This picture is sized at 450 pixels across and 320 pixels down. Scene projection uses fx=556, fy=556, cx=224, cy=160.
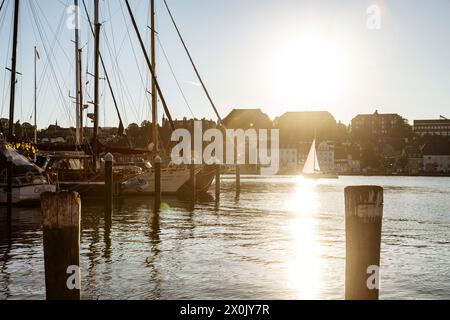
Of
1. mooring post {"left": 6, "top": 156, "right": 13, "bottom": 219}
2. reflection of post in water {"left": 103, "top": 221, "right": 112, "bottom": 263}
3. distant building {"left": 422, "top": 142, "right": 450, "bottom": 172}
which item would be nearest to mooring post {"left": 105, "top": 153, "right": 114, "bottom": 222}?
reflection of post in water {"left": 103, "top": 221, "right": 112, "bottom": 263}

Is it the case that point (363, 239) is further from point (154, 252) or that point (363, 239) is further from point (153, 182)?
point (153, 182)

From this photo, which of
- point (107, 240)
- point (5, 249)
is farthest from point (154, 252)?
point (5, 249)

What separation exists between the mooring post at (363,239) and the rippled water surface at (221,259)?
148 inches

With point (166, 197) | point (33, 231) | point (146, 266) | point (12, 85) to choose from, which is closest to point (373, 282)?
point (146, 266)

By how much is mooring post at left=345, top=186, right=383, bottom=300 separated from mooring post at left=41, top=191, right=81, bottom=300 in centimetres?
408

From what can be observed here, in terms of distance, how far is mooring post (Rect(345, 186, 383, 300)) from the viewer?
8.17 meters

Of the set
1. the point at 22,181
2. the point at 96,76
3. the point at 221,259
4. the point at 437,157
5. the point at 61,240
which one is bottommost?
the point at 221,259

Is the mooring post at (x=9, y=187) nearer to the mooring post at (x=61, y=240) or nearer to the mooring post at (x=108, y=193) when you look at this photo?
the mooring post at (x=108, y=193)

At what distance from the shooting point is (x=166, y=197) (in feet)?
153

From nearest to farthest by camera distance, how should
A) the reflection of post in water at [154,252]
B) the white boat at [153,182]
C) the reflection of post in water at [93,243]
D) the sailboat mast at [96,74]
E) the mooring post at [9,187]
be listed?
the reflection of post in water at [154,252], the reflection of post in water at [93,243], the mooring post at [9,187], the sailboat mast at [96,74], the white boat at [153,182]

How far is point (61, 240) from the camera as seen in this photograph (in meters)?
8.26

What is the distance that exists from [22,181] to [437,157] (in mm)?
181600

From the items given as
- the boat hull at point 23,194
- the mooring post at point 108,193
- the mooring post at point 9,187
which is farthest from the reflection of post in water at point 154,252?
the boat hull at point 23,194

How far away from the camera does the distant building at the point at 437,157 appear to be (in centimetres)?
19425
